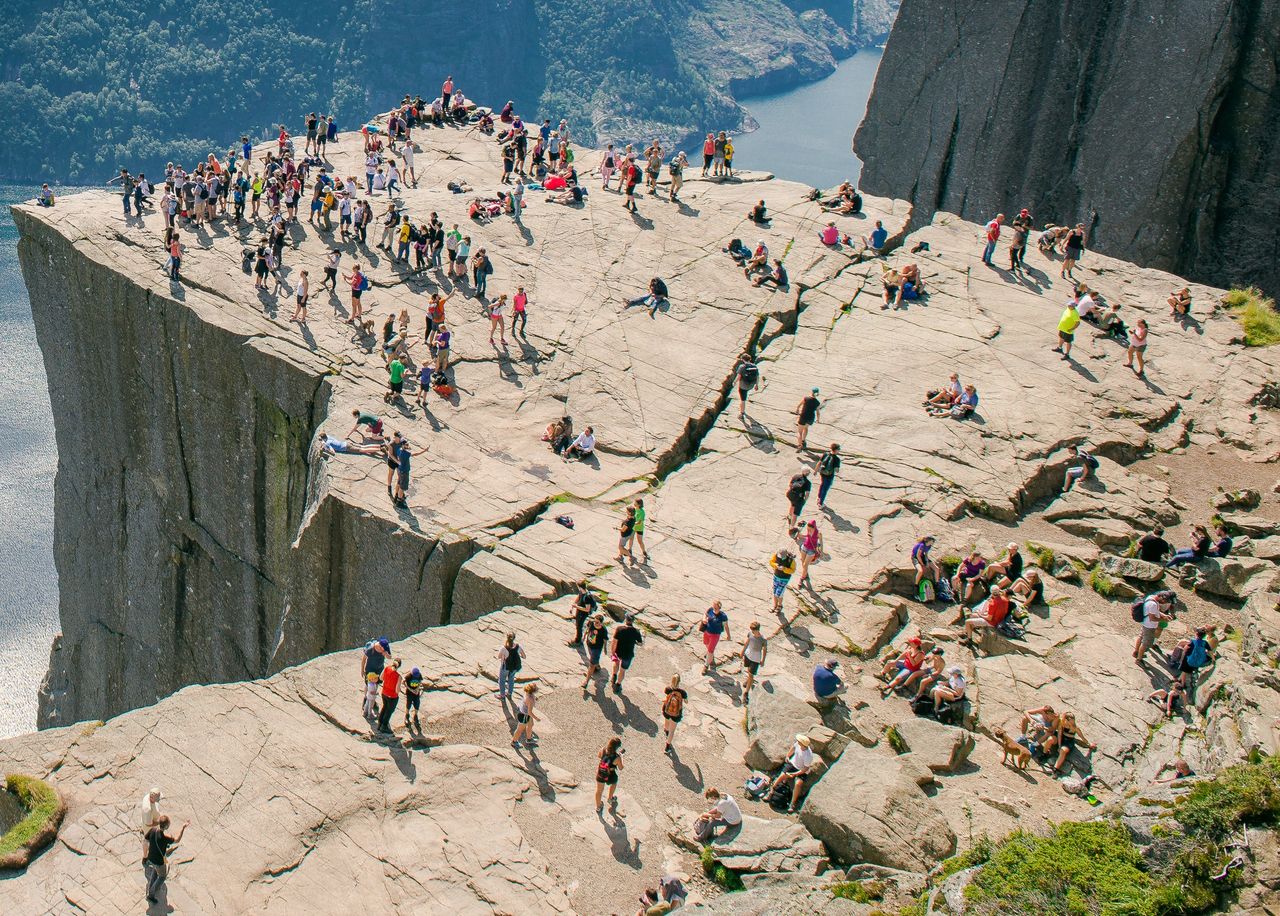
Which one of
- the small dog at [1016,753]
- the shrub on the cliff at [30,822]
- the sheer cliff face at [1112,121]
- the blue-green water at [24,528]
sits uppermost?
the sheer cliff face at [1112,121]

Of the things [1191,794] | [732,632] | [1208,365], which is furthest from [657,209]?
[1191,794]

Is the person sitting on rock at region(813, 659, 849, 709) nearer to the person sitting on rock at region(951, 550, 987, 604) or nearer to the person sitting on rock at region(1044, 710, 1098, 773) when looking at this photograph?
the person sitting on rock at region(1044, 710, 1098, 773)

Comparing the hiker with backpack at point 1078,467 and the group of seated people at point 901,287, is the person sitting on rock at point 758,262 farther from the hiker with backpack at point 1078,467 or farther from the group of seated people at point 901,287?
the hiker with backpack at point 1078,467

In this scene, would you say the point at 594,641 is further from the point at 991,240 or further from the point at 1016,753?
the point at 991,240

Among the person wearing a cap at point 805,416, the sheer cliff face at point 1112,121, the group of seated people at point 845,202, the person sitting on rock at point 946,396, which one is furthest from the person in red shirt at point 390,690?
the sheer cliff face at point 1112,121

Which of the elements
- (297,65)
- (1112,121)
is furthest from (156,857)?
(297,65)

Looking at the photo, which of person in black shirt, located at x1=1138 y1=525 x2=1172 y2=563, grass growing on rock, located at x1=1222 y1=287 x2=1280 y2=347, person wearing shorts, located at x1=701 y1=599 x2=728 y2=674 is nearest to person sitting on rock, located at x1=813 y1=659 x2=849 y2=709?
person wearing shorts, located at x1=701 y1=599 x2=728 y2=674
